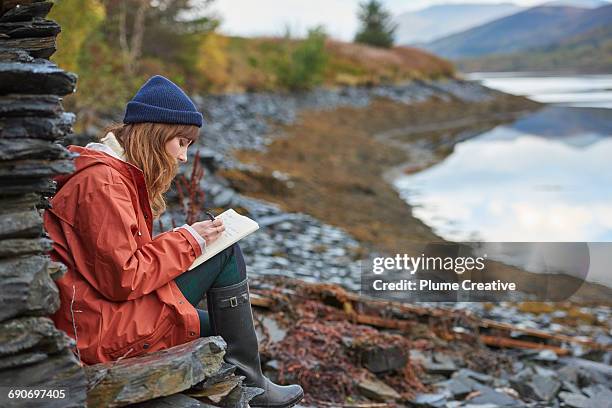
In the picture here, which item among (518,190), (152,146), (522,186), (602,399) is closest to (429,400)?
(602,399)

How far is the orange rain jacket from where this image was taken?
344cm

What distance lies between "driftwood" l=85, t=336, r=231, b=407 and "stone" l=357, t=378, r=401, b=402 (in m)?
2.20

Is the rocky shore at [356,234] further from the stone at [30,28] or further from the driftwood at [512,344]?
the stone at [30,28]

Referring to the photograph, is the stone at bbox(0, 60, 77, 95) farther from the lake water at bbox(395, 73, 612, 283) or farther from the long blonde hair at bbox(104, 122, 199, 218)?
the lake water at bbox(395, 73, 612, 283)

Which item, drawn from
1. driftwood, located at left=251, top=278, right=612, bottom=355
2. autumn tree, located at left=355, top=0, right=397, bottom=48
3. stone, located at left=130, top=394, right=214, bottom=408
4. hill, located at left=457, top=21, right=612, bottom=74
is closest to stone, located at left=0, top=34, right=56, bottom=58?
stone, located at left=130, top=394, right=214, bottom=408

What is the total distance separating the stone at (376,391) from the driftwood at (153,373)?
2198 mm

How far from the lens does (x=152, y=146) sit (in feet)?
12.4

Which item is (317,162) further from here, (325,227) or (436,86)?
(436,86)

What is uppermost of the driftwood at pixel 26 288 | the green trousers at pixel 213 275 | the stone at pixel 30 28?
the stone at pixel 30 28

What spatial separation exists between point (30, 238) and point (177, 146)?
935mm

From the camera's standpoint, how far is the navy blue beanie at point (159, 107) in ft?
12.3

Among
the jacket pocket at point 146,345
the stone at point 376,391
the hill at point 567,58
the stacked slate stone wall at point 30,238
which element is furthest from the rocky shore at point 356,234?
the hill at point 567,58

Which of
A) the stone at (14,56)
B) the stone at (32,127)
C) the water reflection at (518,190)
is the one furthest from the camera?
the water reflection at (518,190)
